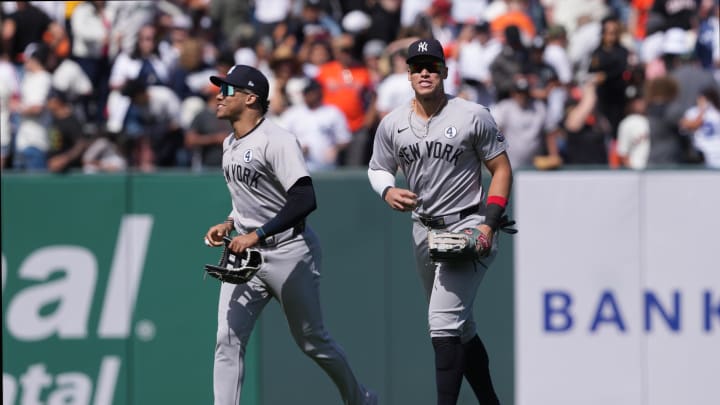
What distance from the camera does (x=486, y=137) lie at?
8430 millimetres

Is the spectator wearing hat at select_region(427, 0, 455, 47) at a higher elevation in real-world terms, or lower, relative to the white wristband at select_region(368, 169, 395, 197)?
higher

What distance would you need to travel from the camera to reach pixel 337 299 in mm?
11031

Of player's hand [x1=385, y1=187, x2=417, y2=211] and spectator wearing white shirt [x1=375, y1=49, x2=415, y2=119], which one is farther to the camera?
spectator wearing white shirt [x1=375, y1=49, x2=415, y2=119]

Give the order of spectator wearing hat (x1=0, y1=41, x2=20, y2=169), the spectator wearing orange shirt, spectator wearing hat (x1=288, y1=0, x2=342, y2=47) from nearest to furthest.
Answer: spectator wearing hat (x1=0, y1=41, x2=20, y2=169) < the spectator wearing orange shirt < spectator wearing hat (x1=288, y1=0, x2=342, y2=47)

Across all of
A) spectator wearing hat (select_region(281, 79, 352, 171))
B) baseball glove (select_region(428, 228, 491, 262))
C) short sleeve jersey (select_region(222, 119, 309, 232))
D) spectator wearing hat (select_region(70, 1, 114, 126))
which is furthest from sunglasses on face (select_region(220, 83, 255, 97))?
spectator wearing hat (select_region(70, 1, 114, 126))

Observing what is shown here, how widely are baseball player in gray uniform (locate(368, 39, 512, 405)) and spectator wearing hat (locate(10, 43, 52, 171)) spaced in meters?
6.10

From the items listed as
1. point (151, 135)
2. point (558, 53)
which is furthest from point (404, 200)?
point (558, 53)

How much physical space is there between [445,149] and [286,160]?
980mm

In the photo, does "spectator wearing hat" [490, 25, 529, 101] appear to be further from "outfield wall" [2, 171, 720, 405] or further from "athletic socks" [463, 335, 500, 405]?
"athletic socks" [463, 335, 500, 405]

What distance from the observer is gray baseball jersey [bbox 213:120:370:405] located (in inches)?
343

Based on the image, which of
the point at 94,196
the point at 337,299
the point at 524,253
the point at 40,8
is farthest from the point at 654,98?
the point at 40,8

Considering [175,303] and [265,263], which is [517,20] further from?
[265,263]

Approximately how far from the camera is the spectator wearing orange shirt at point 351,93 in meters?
14.1

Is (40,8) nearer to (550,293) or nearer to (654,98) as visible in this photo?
(654,98)
